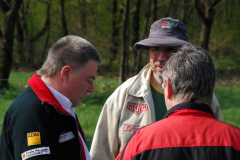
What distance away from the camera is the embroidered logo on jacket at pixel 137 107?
3.05 m

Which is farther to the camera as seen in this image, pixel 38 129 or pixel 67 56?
pixel 67 56

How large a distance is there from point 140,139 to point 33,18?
68.1 feet

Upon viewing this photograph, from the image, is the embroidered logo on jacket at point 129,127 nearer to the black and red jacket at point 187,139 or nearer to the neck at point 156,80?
the neck at point 156,80

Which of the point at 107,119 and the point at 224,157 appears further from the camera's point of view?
the point at 107,119

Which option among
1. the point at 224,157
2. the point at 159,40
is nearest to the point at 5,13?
the point at 159,40

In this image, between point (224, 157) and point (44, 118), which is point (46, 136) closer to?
point (44, 118)

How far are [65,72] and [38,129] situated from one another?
45 centimetres

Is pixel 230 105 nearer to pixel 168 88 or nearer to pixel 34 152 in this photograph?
pixel 168 88

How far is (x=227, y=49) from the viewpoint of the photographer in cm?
1927

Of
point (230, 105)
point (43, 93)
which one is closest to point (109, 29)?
point (230, 105)

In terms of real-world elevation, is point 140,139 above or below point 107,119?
above

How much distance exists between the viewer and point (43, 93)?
2.14 meters

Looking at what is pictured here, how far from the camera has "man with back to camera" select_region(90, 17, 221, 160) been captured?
3.04 meters

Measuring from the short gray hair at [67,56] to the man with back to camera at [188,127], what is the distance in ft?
2.17
